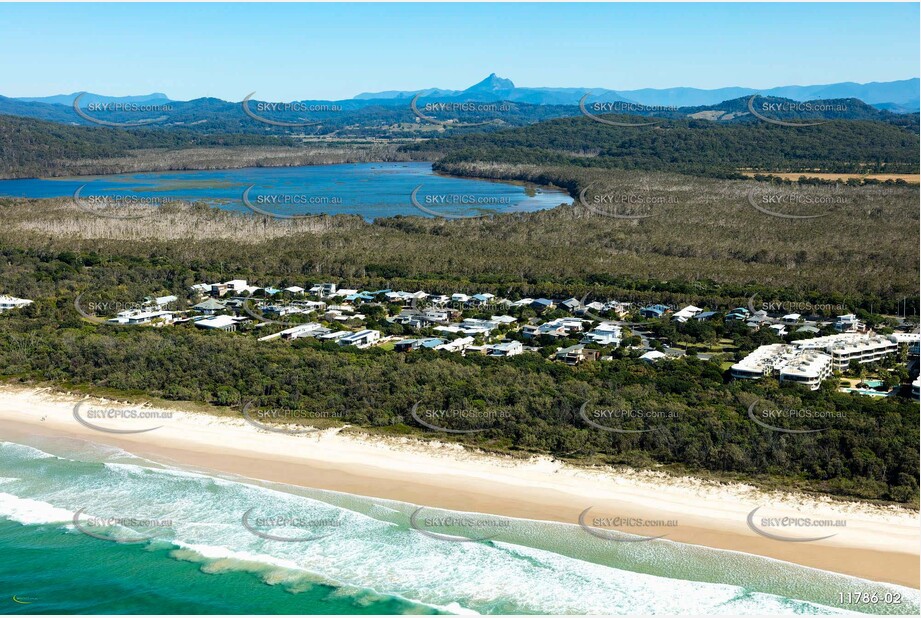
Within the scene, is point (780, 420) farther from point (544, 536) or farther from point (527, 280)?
point (527, 280)

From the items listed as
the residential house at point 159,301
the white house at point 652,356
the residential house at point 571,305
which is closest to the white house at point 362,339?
the residential house at point 571,305

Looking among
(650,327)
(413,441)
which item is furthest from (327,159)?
(413,441)

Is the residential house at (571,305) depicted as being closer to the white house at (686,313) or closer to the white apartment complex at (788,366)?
the white house at (686,313)

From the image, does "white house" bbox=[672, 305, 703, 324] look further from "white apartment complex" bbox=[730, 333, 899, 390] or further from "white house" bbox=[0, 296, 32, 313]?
"white house" bbox=[0, 296, 32, 313]

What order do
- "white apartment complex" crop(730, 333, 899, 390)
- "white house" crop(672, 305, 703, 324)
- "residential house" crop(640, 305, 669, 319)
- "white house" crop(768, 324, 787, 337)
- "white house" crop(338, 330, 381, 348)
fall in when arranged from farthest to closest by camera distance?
"residential house" crop(640, 305, 669, 319) < "white house" crop(672, 305, 703, 324) < "white house" crop(768, 324, 787, 337) < "white house" crop(338, 330, 381, 348) < "white apartment complex" crop(730, 333, 899, 390)

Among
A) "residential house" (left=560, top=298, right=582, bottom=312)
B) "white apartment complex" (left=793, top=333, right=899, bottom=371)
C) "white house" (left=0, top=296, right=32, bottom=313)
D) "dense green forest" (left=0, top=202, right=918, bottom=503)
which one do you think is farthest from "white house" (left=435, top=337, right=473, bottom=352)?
"white house" (left=0, top=296, right=32, bottom=313)

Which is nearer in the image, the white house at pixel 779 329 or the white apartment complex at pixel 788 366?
the white apartment complex at pixel 788 366
